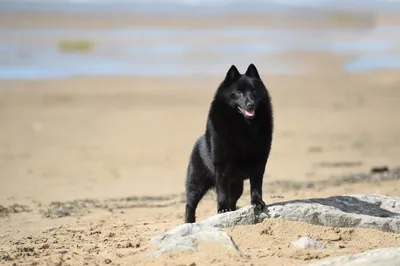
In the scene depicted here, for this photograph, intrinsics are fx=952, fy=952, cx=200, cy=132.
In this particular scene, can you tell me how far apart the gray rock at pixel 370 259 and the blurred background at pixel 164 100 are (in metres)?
4.29

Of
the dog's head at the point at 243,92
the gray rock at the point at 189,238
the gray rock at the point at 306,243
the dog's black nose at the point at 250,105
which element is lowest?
the gray rock at the point at 306,243

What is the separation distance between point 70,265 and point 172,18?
39.7m

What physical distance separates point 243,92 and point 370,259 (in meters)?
2.14

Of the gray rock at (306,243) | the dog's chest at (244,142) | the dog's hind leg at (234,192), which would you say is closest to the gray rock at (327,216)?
the gray rock at (306,243)

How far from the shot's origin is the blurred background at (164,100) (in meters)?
13.3

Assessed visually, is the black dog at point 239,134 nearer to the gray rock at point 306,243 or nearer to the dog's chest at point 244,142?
the dog's chest at point 244,142

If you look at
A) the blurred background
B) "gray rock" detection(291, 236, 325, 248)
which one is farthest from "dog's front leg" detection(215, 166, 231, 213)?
the blurred background

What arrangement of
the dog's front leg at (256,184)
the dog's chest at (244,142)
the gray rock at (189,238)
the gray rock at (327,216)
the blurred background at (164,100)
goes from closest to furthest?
the gray rock at (189,238), the gray rock at (327,216), the dog's front leg at (256,184), the dog's chest at (244,142), the blurred background at (164,100)

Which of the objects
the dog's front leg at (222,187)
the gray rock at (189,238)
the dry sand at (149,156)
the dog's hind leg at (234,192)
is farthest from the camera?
the dog's hind leg at (234,192)

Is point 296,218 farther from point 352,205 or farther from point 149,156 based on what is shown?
point 149,156

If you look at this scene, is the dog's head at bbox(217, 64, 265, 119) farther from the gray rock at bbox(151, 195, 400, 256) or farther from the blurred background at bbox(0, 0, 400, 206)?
the blurred background at bbox(0, 0, 400, 206)

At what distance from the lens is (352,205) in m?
7.96

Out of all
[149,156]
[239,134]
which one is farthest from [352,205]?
[149,156]

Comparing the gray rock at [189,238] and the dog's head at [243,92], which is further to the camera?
the dog's head at [243,92]
